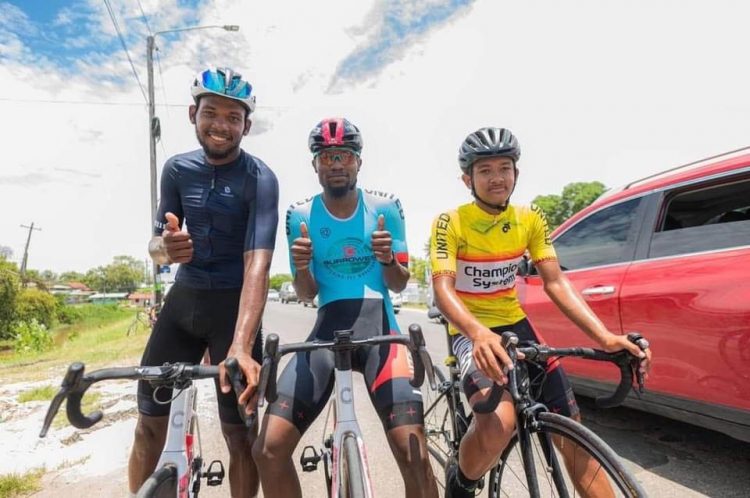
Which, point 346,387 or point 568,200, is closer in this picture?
point 346,387

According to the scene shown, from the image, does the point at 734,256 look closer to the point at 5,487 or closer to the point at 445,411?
the point at 445,411

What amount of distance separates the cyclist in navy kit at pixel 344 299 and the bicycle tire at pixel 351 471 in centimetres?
33

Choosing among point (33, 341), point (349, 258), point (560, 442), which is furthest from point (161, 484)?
point (33, 341)

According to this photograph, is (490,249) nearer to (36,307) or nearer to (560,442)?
(560,442)

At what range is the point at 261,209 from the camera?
240cm

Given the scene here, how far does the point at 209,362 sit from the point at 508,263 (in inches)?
74.4

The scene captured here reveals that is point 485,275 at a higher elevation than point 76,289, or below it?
below

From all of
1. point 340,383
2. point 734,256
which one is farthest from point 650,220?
point 340,383

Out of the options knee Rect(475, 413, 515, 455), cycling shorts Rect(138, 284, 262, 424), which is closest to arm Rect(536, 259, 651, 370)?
knee Rect(475, 413, 515, 455)

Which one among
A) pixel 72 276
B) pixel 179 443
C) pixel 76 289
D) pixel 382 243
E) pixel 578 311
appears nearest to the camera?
pixel 179 443

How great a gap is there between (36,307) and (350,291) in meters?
37.0

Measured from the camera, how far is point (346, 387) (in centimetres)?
217

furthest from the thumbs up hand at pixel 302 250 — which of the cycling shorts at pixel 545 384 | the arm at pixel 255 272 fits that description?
the cycling shorts at pixel 545 384

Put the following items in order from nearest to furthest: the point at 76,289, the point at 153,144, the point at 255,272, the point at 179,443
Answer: the point at 179,443
the point at 255,272
the point at 153,144
the point at 76,289
